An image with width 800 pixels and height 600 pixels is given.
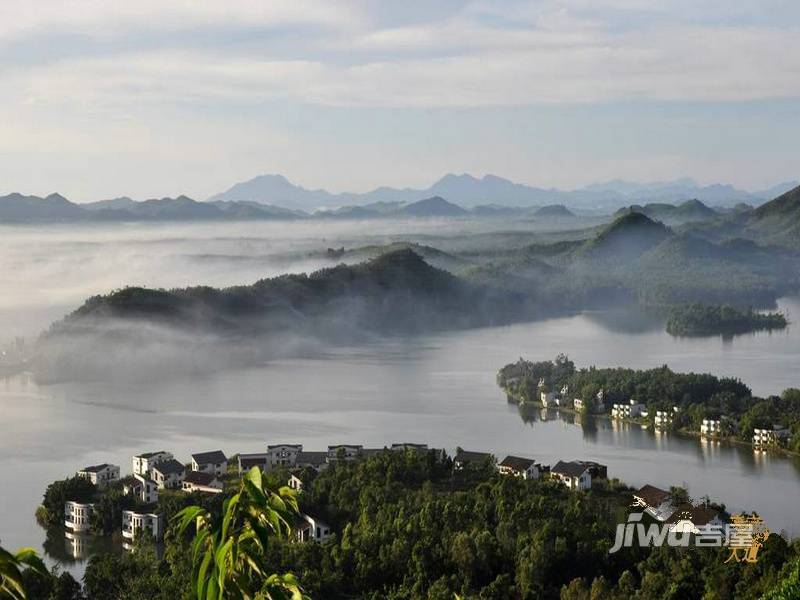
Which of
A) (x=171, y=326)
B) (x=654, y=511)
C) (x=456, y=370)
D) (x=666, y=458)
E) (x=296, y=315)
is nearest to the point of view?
(x=654, y=511)

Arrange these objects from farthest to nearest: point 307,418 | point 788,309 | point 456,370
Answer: point 788,309 → point 456,370 → point 307,418

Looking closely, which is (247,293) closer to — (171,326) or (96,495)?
(171,326)

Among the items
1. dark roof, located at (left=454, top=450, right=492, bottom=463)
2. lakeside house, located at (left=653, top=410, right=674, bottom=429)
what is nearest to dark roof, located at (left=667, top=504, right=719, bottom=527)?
dark roof, located at (left=454, top=450, right=492, bottom=463)

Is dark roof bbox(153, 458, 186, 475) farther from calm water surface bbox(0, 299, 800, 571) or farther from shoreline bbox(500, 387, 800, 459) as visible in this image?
shoreline bbox(500, 387, 800, 459)

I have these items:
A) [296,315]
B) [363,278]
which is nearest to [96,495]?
[296,315]

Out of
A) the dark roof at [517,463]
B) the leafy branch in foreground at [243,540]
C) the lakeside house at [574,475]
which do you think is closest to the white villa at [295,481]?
the dark roof at [517,463]

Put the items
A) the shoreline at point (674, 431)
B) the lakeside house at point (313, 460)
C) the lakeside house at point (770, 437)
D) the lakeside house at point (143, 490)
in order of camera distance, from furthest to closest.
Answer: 1. the lakeside house at point (770, 437)
2. the shoreline at point (674, 431)
3. the lakeside house at point (313, 460)
4. the lakeside house at point (143, 490)

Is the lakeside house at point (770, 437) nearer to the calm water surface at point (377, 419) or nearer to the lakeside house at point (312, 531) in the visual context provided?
the calm water surface at point (377, 419)
